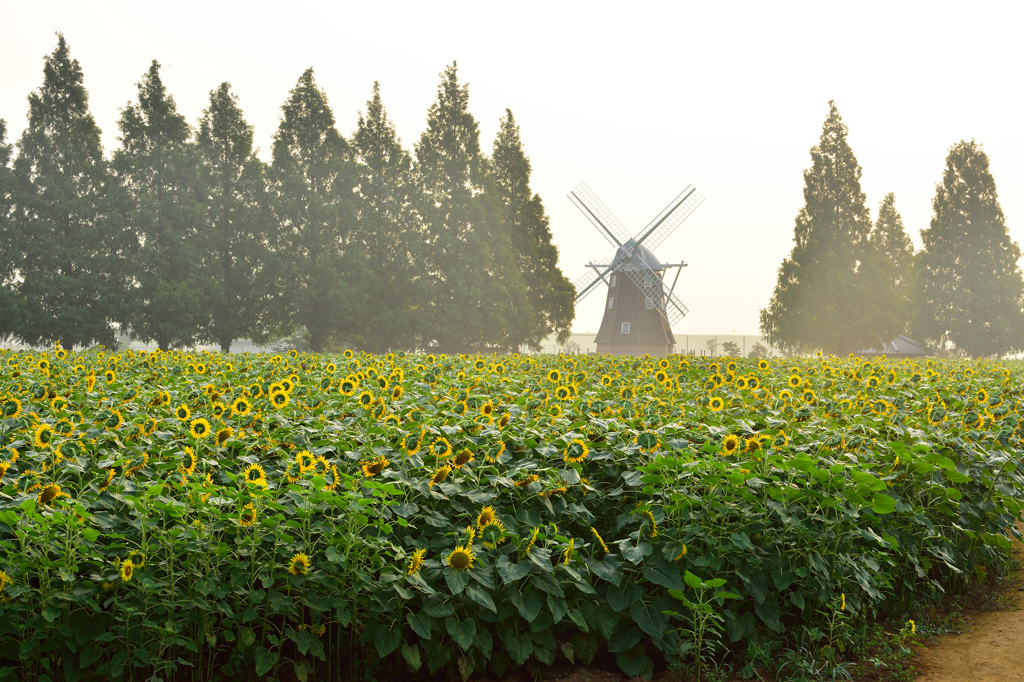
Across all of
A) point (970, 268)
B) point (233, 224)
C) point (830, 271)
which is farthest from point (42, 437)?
point (970, 268)

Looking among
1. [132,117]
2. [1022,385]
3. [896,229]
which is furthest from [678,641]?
[896,229]

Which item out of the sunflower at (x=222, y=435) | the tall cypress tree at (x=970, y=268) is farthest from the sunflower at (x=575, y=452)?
the tall cypress tree at (x=970, y=268)

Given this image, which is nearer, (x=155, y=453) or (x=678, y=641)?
(x=678, y=641)

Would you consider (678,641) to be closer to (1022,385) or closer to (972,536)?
(972,536)

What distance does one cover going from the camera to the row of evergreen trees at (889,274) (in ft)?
105

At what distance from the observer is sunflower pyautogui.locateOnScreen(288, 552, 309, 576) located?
276 centimetres

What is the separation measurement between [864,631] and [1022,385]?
7542 millimetres

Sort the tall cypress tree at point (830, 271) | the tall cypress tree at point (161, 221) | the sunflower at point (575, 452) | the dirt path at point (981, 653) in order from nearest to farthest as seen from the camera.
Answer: the dirt path at point (981, 653) < the sunflower at point (575, 452) < the tall cypress tree at point (161, 221) < the tall cypress tree at point (830, 271)

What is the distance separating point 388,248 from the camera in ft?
94.8

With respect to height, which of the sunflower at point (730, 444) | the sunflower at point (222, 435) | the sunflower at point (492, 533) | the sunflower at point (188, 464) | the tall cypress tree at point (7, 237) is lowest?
the sunflower at point (492, 533)

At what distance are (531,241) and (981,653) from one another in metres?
30.1

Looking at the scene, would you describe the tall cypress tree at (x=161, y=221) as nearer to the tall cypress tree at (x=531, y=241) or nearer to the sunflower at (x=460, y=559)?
the tall cypress tree at (x=531, y=241)

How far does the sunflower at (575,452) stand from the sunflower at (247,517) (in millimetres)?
1517

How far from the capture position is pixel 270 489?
3027 millimetres
